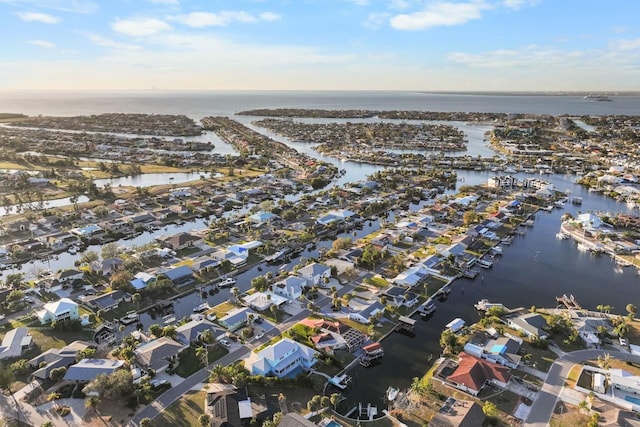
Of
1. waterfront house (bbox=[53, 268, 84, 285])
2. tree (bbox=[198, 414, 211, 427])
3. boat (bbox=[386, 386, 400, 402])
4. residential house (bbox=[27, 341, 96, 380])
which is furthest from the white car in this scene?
boat (bbox=[386, 386, 400, 402])

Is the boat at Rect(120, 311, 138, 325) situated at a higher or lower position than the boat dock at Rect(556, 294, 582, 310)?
higher

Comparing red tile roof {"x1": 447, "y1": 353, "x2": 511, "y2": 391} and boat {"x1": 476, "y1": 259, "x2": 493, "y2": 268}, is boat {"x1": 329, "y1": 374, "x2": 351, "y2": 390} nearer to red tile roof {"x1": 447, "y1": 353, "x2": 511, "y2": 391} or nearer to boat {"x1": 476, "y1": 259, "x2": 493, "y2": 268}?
red tile roof {"x1": 447, "y1": 353, "x2": 511, "y2": 391}

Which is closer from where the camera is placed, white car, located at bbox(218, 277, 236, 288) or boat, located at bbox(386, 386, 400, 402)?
boat, located at bbox(386, 386, 400, 402)

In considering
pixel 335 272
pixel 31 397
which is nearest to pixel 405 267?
pixel 335 272

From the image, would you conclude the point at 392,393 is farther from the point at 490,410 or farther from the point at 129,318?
the point at 129,318

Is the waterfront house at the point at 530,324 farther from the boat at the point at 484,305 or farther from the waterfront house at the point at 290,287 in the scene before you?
the waterfront house at the point at 290,287

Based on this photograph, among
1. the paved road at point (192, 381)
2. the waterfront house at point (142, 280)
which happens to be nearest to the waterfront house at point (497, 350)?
the paved road at point (192, 381)

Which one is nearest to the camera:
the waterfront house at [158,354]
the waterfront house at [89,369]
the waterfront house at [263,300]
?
the waterfront house at [89,369]
